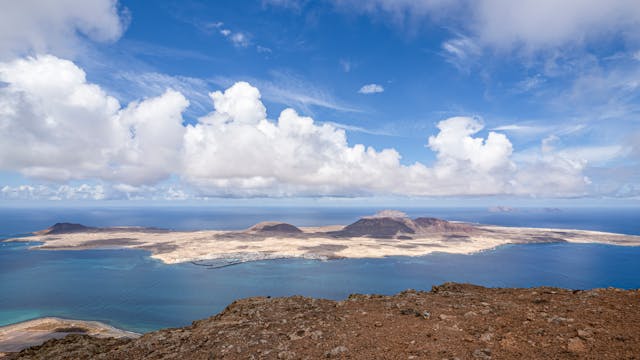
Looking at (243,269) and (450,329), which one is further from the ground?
(450,329)

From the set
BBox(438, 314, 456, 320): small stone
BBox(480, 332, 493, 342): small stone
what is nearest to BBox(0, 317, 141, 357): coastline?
BBox(438, 314, 456, 320): small stone

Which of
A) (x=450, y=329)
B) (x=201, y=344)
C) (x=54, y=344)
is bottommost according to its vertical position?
(x=54, y=344)

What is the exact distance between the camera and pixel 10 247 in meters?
192

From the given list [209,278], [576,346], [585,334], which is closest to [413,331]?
[576,346]

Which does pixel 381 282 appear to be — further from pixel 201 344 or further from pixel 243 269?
pixel 201 344

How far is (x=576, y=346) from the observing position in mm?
11391

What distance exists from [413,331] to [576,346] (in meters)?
5.82

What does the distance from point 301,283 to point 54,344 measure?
104 m

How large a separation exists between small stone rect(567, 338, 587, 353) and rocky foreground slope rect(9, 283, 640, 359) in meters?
0.03

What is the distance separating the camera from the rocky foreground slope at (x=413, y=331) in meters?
11.9

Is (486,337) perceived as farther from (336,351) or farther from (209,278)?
(209,278)

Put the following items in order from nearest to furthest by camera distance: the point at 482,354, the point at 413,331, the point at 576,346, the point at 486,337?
the point at 576,346 → the point at 482,354 → the point at 486,337 → the point at 413,331

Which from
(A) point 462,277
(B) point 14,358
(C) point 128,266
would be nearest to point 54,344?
(B) point 14,358

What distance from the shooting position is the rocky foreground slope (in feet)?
39.1
